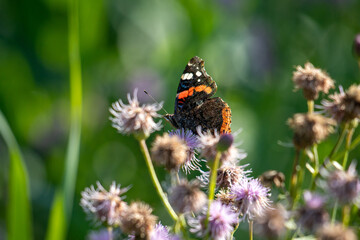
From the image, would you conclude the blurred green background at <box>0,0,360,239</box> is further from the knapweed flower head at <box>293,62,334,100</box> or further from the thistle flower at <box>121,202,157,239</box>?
the thistle flower at <box>121,202,157,239</box>

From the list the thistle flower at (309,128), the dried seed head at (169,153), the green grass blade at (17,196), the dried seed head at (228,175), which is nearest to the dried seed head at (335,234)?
the thistle flower at (309,128)

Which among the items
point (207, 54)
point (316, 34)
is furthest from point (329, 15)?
point (207, 54)

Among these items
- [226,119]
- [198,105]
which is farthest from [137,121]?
[198,105]

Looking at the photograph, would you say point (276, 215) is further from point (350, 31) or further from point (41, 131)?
point (350, 31)

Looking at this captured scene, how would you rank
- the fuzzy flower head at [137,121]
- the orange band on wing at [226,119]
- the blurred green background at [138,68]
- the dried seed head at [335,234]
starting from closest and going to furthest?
the dried seed head at [335,234] < the fuzzy flower head at [137,121] < the orange band on wing at [226,119] < the blurred green background at [138,68]

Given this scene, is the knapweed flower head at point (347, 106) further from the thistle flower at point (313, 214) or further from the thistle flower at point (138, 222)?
the thistle flower at point (138, 222)

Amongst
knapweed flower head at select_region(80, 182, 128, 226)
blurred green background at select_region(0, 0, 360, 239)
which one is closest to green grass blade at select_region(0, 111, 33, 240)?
knapweed flower head at select_region(80, 182, 128, 226)
